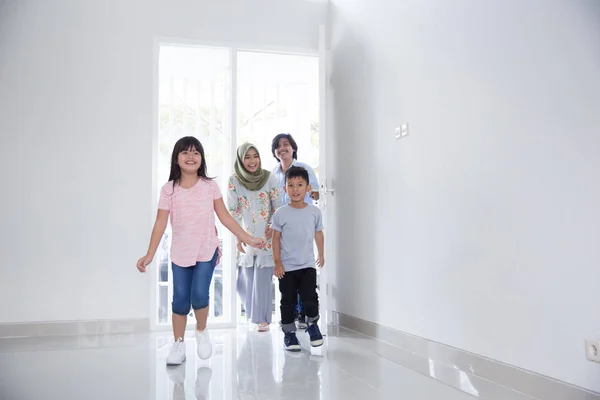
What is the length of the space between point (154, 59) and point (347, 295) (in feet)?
7.07

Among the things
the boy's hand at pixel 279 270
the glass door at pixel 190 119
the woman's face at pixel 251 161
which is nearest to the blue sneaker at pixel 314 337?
the boy's hand at pixel 279 270

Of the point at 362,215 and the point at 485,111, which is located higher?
the point at 485,111

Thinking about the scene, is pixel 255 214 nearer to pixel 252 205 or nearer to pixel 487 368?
pixel 252 205

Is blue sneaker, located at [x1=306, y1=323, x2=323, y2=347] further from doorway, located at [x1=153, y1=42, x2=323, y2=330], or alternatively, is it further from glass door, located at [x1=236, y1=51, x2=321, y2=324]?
glass door, located at [x1=236, y1=51, x2=321, y2=324]

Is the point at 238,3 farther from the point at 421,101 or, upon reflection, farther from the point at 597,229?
the point at 597,229

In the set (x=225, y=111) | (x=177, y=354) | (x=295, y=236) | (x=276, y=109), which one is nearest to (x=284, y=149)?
(x=225, y=111)

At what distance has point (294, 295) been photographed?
2.97m

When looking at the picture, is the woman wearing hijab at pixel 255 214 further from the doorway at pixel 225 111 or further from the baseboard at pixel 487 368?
the baseboard at pixel 487 368

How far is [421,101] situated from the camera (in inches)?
106

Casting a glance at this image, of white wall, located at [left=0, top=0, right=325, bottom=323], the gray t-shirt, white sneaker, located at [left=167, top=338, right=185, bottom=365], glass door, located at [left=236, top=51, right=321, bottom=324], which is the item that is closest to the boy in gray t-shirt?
the gray t-shirt

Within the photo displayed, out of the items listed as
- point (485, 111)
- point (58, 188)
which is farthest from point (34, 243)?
point (485, 111)

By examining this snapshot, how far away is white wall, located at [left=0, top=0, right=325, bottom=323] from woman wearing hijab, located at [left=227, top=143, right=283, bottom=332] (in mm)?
620

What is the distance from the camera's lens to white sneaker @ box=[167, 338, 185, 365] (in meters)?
2.54

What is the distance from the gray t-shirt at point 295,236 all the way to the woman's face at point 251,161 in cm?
70
